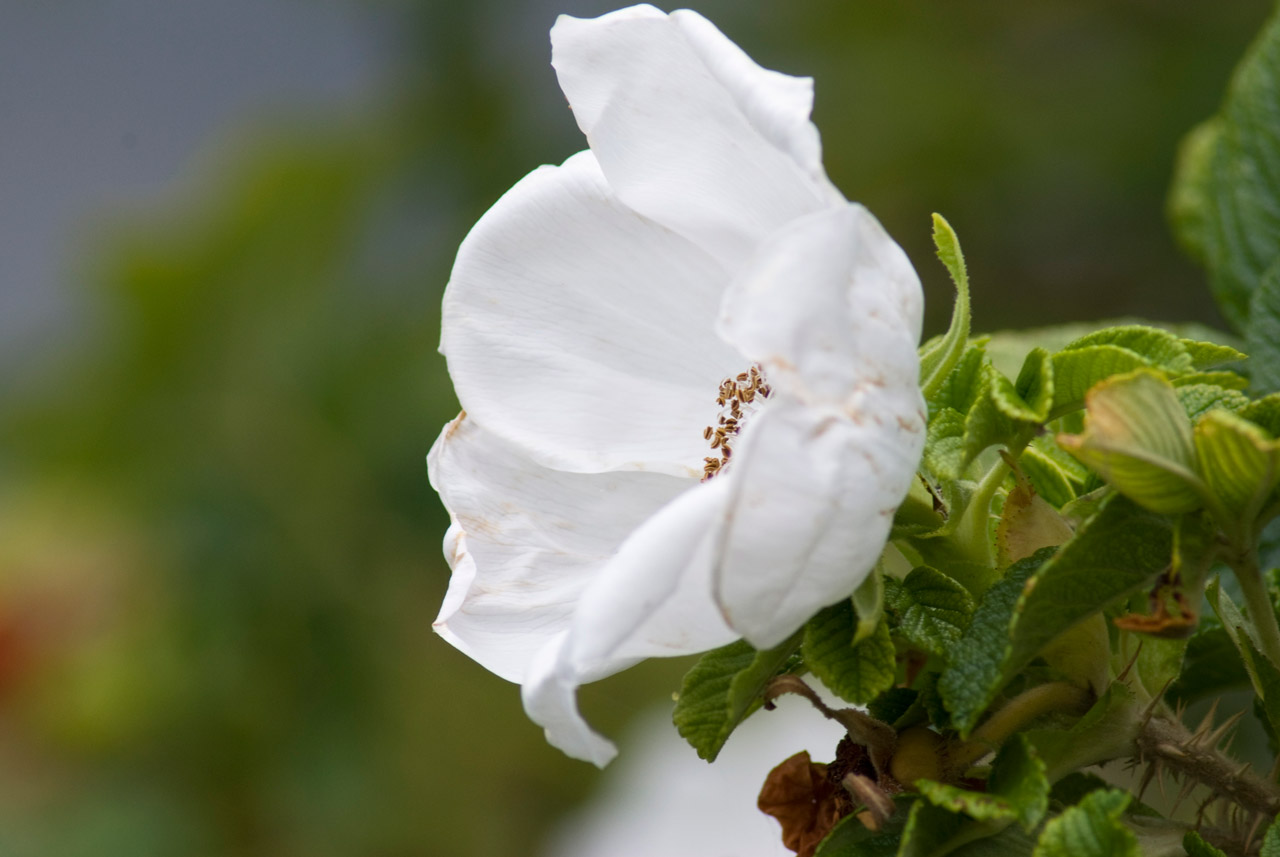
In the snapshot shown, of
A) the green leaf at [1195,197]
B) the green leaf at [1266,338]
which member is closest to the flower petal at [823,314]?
the green leaf at [1266,338]

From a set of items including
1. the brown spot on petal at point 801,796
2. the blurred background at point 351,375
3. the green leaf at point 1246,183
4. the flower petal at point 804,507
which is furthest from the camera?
the blurred background at point 351,375

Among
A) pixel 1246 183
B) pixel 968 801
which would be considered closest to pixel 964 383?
pixel 968 801

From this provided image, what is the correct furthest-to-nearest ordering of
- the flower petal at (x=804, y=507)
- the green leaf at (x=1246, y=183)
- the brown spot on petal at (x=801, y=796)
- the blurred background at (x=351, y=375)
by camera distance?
the blurred background at (x=351, y=375), the green leaf at (x=1246, y=183), the brown spot on petal at (x=801, y=796), the flower petal at (x=804, y=507)

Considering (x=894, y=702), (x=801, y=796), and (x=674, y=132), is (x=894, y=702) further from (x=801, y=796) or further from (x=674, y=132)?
(x=674, y=132)

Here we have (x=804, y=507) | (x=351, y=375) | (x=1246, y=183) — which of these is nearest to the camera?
(x=804, y=507)

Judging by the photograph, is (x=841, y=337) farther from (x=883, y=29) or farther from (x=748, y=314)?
(x=883, y=29)

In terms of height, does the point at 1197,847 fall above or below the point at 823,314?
below

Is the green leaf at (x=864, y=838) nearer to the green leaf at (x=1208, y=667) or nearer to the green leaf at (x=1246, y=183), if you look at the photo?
the green leaf at (x=1208, y=667)
